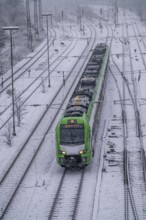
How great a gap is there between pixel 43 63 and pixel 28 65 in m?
2.50

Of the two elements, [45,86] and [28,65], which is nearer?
[45,86]

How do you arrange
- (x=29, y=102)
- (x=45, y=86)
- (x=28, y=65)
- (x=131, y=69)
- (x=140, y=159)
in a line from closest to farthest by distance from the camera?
1. (x=140, y=159)
2. (x=29, y=102)
3. (x=45, y=86)
4. (x=131, y=69)
5. (x=28, y=65)

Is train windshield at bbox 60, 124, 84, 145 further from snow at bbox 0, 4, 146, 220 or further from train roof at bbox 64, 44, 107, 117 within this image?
snow at bbox 0, 4, 146, 220

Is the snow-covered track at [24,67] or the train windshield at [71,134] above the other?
the train windshield at [71,134]


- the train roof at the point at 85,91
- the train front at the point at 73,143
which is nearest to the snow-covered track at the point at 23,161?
the train front at the point at 73,143

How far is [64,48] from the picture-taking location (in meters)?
77.8

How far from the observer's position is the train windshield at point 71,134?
1016 inches

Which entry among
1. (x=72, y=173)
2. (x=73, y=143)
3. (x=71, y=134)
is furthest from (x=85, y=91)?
(x=72, y=173)

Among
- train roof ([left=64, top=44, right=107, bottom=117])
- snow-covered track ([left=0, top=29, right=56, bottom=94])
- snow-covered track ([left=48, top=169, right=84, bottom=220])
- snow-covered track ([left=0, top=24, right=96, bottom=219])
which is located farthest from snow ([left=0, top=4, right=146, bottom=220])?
train roof ([left=64, top=44, right=107, bottom=117])

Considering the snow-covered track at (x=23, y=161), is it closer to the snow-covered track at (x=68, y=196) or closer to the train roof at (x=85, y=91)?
the snow-covered track at (x=68, y=196)

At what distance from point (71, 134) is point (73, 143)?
549 millimetres

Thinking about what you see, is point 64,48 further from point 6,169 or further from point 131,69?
point 6,169

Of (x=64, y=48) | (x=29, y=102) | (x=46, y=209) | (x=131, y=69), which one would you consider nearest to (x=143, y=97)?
(x=29, y=102)

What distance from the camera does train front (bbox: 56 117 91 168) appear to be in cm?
2556
